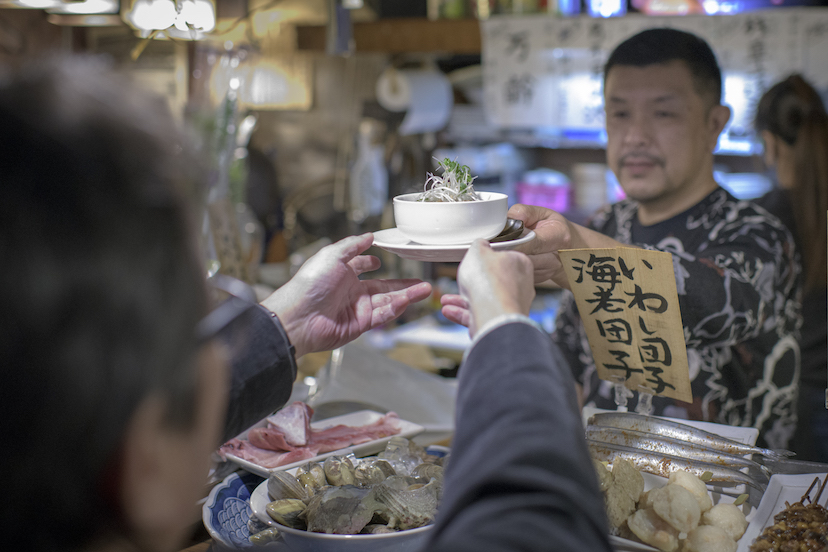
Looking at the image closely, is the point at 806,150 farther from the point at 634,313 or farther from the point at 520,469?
the point at 520,469

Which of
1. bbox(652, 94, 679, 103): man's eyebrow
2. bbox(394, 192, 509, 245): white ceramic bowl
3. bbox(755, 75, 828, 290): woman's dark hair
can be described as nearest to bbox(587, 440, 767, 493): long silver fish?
bbox(394, 192, 509, 245): white ceramic bowl

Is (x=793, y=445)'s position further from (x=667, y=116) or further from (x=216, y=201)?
(x=216, y=201)

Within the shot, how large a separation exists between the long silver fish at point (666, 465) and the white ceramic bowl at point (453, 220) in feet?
1.34

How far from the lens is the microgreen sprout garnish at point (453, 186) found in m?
1.07

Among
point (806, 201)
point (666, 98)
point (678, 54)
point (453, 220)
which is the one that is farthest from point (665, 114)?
point (806, 201)

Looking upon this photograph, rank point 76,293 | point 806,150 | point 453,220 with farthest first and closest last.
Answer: point 806,150 < point 453,220 < point 76,293

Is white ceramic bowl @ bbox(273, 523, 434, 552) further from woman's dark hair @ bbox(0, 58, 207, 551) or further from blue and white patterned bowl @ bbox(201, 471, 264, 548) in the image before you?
woman's dark hair @ bbox(0, 58, 207, 551)

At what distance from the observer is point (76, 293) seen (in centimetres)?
45

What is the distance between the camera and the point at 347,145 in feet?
17.1

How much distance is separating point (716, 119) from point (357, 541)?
4.94 feet

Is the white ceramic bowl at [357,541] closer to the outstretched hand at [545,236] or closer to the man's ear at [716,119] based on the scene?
the outstretched hand at [545,236]

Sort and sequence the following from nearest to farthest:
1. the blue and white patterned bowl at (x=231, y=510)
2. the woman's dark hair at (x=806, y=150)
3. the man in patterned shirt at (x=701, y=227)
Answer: the blue and white patterned bowl at (x=231, y=510)
the man in patterned shirt at (x=701, y=227)
the woman's dark hair at (x=806, y=150)

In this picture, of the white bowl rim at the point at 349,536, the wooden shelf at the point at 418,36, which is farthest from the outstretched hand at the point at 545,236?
the wooden shelf at the point at 418,36

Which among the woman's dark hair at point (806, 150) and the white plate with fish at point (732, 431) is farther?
the woman's dark hair at point (806, 150)
